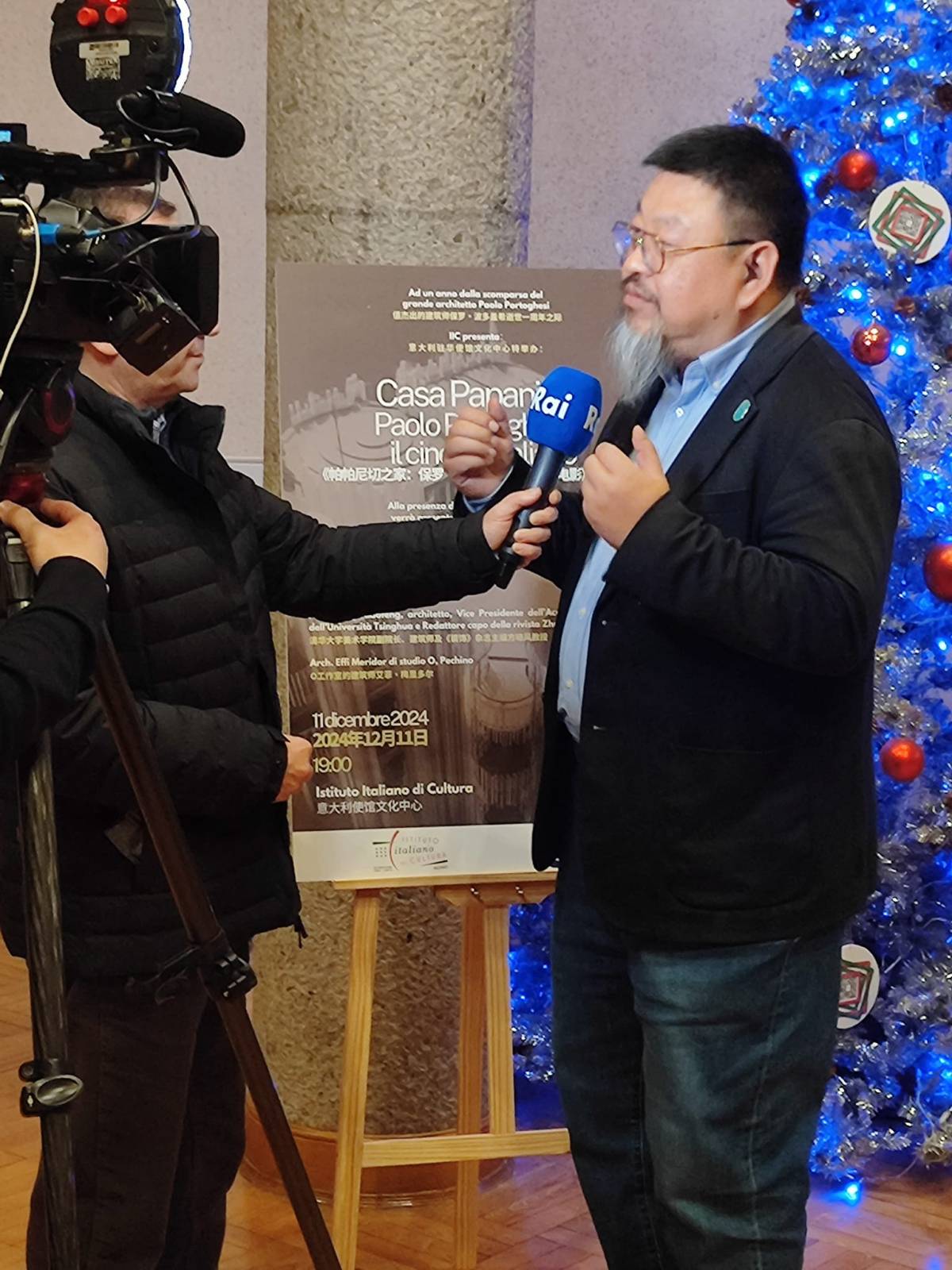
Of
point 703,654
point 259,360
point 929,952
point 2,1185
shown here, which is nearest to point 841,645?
point 703,654

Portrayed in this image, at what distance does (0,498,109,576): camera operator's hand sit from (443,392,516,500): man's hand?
1.00 meters

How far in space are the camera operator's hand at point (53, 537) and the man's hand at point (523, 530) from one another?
0.87m

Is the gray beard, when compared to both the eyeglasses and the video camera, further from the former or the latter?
the video camera

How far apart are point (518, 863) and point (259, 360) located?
263cm

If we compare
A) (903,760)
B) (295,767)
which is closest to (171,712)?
(295,767)

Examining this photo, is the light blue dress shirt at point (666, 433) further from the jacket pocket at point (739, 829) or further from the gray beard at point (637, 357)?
the jacket pocket at point (739, 829)

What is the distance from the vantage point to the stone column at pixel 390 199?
9.46 ft

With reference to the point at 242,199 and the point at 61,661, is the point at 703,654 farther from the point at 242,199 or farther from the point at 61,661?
the point at 242,199

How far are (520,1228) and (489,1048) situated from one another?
528 millimetres

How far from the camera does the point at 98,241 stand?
1.26 meters

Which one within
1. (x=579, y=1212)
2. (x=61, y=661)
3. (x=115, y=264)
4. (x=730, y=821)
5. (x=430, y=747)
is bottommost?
(x=579, y=1212)

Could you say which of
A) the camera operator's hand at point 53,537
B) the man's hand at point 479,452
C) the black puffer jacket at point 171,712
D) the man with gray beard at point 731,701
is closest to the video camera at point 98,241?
the camera operator's hand at point 53,537

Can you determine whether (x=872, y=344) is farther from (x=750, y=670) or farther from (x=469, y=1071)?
(x=469, y=1071)

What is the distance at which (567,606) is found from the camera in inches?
84.9
